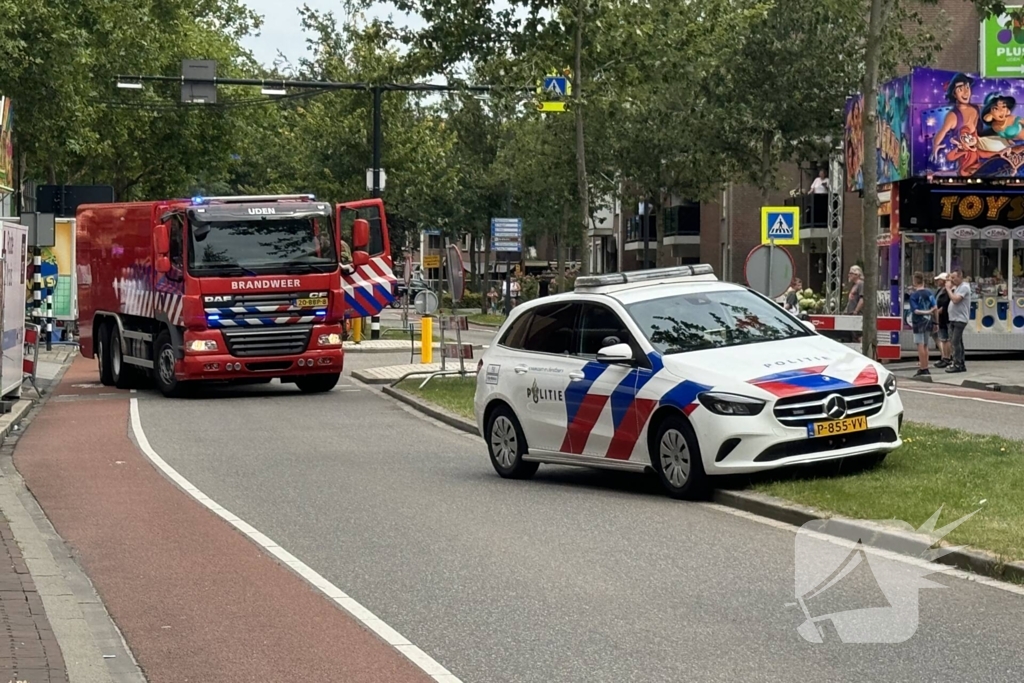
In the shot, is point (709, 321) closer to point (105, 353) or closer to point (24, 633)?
point (24, 633)

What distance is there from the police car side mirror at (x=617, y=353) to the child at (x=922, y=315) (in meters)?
16.8

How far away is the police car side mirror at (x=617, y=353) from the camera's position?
13.5 meters

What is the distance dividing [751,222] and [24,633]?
229ft

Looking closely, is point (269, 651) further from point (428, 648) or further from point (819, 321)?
point (819, 321)

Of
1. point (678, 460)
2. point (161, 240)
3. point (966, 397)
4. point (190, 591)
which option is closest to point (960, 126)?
point (966, 397)

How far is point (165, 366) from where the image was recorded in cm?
2670

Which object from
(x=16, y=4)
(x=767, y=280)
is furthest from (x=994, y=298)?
(x=16, y=4)

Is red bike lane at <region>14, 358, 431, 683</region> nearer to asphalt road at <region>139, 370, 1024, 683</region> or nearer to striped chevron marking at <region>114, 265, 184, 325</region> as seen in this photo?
asphalt road at <region>139, 370, 1024, 683</region>

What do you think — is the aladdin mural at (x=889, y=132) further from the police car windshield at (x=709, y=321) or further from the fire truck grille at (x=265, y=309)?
the police car windshield at (x=709, y=321)

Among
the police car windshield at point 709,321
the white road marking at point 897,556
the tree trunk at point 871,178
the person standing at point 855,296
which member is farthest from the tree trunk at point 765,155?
the white road marking at point 897,556

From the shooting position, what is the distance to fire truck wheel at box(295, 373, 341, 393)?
27438 mm

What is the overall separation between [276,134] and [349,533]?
6028cm

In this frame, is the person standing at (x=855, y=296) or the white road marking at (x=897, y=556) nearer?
the white road marking at (x=897, y=556)

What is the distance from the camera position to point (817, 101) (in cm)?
5094
